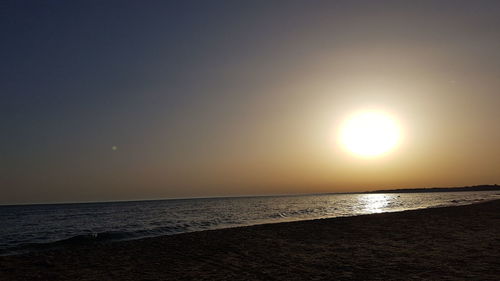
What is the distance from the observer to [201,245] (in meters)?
19.1

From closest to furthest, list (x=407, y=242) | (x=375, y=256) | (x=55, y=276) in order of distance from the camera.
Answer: (x=55, y=276)
(x=375, y=256)
(x=407, y=242)

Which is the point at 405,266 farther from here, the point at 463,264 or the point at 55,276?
the point at 55,276

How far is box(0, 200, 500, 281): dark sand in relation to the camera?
11867mm

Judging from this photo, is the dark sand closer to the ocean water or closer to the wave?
the wave

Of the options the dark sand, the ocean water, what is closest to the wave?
the ocean water

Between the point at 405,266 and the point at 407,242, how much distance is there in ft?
18.5

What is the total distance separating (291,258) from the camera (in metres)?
14.8

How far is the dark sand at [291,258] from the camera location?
11867mm

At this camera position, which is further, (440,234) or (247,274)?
(440,234)

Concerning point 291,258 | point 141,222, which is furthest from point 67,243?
point 141,222

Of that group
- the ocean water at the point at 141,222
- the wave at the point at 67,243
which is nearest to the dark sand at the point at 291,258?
the wave at the point at 67,243

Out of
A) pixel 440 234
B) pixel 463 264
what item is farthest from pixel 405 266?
pixel 440 234

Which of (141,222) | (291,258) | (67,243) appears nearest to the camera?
(291,258)

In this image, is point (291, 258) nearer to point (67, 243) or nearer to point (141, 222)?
point (67, 243)
